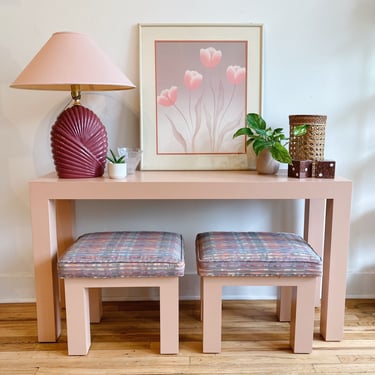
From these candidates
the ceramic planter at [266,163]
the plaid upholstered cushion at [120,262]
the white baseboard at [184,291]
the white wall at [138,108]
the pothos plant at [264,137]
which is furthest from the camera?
the white baseboard at [184,291]

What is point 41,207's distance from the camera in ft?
5.43

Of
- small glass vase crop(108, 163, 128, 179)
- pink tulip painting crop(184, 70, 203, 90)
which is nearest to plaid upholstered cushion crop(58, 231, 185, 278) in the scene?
small glass vase crop(108, 163, 128, 179)

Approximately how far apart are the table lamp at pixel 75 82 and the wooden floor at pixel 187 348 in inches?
29.5

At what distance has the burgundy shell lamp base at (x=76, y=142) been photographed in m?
1.69

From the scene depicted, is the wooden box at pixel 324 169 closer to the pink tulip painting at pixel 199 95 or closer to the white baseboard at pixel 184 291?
the pink tulip painting at pixel 199 95

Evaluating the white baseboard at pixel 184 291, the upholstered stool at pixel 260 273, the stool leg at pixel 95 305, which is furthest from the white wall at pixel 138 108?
the upholstered stool at pixel 260 273

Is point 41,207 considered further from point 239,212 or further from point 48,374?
point 239,212

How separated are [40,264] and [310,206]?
1.29 meters

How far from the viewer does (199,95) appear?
200 cm

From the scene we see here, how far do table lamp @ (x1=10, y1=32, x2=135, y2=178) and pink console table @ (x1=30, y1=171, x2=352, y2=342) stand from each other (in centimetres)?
9

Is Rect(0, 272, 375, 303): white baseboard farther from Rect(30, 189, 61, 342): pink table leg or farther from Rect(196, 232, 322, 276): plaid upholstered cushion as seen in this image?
Rect(196, 232, 322, 276): plaid upholstered cushion

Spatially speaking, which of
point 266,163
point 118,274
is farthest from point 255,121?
point 118,274

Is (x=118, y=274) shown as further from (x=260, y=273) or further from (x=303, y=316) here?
(x=303, y=316)

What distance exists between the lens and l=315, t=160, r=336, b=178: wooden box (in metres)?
1.72
